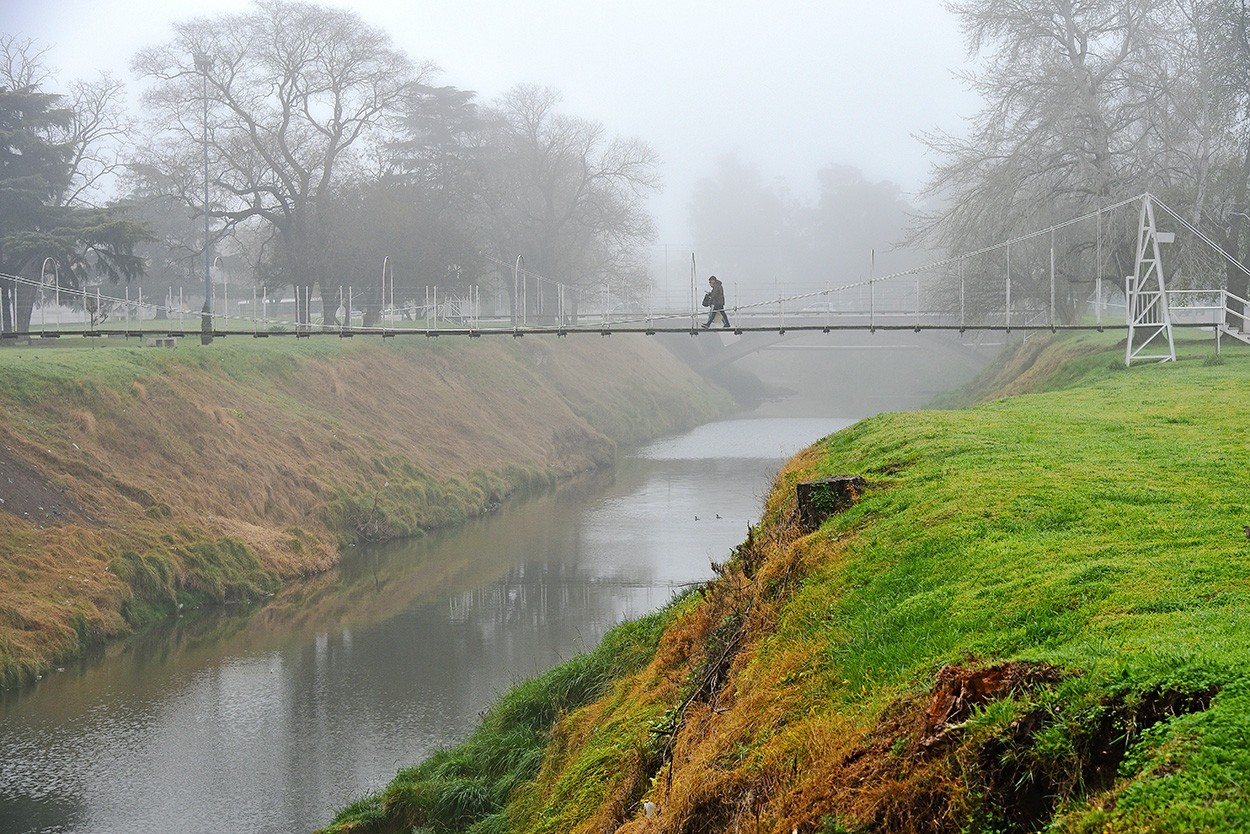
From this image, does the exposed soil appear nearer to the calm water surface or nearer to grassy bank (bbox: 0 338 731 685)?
grassy bank (bbox: 0 338 731 685)

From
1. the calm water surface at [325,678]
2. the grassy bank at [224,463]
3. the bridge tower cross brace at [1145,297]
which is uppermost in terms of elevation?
the bridge tower cross brace at [1145,297]

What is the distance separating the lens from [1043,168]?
33000mm

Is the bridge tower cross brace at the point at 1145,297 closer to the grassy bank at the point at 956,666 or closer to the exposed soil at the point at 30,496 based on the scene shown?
the grassy bank at the point at 956,666

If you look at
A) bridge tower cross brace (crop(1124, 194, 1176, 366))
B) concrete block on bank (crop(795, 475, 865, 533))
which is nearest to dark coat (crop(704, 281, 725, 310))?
bridge tower cross brace (crop(1124, 194, 1176, 366))

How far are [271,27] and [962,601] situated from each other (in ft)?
138

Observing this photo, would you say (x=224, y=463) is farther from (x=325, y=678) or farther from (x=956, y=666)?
(x=956, y=666)

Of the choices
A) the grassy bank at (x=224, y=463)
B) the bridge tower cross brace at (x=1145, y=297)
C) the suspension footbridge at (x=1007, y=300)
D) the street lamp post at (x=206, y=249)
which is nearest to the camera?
the grassy bank at (x=224, y=463)

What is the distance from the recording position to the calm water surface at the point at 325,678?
48.2 feet

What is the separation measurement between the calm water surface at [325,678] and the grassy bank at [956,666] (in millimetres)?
2449

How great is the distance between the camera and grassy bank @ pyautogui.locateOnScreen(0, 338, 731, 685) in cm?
2183

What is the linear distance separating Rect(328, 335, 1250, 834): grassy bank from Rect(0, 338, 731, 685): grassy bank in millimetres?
10861

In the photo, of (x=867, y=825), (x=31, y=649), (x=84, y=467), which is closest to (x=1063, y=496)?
(x=867, y=825)

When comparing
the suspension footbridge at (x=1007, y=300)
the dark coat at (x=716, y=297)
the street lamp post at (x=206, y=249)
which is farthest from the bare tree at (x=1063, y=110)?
the street lamp post at (x=206, y=249)

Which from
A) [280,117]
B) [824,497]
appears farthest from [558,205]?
[824,497]
